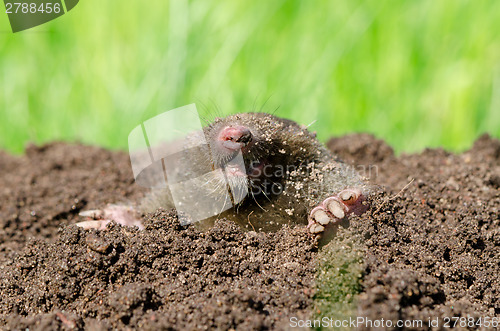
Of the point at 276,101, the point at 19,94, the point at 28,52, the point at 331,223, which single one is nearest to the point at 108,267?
the point at 331,223

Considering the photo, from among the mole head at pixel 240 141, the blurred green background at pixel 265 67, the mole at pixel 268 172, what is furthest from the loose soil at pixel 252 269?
the blurred green background at pixel 265 67

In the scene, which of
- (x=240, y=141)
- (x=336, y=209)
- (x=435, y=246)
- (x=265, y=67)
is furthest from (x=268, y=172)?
(x=265, y=67)

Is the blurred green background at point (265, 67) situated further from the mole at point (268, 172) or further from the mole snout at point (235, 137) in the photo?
the mole snout at point (235, 137)

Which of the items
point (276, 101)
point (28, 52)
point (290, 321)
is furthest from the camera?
point (28, 52)

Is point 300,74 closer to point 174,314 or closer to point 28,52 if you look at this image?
point 28,52

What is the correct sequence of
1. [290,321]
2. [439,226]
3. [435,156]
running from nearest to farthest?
1. [290,321]
2. [439,226]
3. [435,156]

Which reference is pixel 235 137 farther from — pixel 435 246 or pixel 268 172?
pixel 435 246
